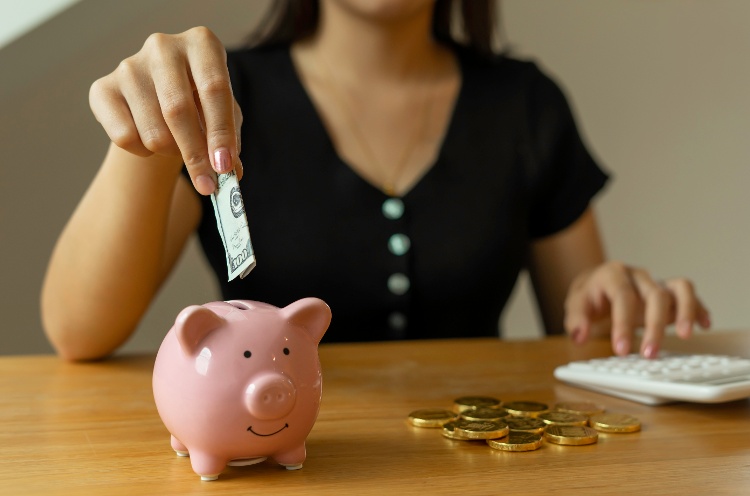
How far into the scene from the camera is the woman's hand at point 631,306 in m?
0.88

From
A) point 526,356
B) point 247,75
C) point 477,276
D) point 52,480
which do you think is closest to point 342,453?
point 52,480

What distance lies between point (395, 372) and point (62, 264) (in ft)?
1.22

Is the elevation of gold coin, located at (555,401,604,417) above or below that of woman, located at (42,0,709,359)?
below

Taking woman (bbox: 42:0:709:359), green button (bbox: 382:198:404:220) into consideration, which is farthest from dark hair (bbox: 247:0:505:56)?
green button (bbox: 382:198:404:220)

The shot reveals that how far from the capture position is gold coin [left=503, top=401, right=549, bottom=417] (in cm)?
64

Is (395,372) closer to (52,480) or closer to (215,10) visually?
(52,480)

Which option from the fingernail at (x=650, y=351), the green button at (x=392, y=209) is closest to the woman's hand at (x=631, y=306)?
the fingernail at (x=650, y=351)

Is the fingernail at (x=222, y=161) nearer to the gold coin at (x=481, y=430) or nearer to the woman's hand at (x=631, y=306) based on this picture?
the gold coin at (x=481, y=430)

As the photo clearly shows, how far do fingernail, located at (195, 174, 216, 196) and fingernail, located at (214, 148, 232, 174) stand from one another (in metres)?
0.02

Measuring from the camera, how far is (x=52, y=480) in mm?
498

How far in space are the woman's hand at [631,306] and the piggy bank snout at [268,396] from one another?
1.50ft

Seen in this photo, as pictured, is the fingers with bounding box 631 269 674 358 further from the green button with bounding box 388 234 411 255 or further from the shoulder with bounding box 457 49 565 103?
the shoulder with bounding box 457 49 565 103

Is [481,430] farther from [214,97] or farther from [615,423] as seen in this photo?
[214,97]

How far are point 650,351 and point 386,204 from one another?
428 mm
